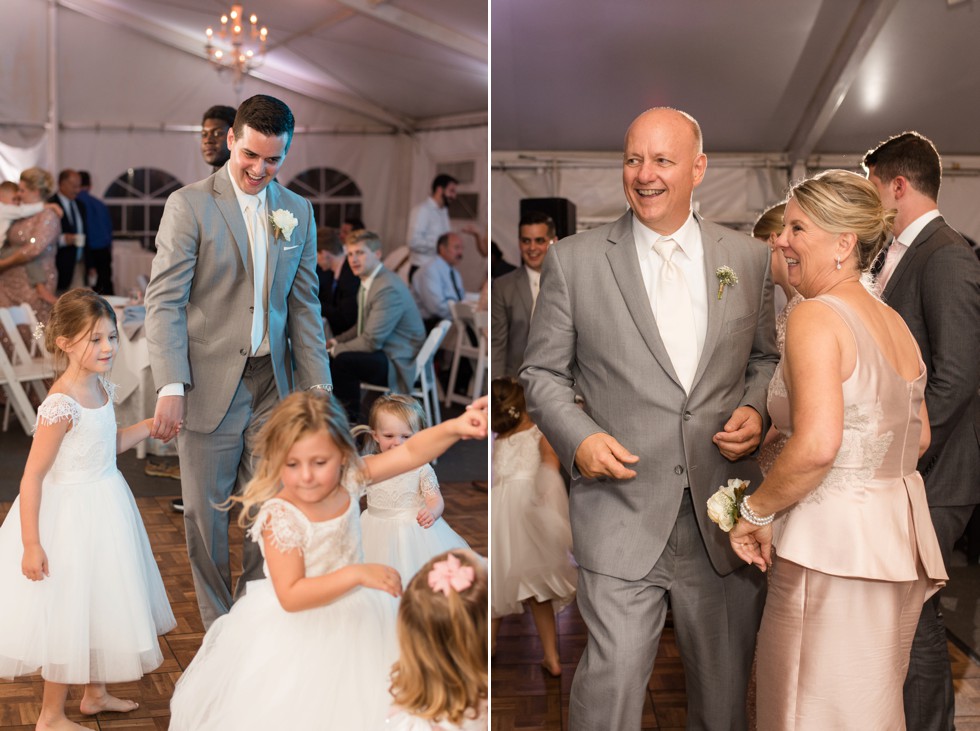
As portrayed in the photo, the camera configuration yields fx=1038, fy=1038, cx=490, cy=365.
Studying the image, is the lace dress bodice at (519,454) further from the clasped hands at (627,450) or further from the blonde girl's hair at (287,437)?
the blonde girl's hair at (287,437)

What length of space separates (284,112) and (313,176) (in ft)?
0.47

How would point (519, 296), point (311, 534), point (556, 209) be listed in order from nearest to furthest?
point (311, 534) → point (519, 296) → point (556, 209)

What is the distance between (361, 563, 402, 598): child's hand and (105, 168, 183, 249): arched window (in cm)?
79

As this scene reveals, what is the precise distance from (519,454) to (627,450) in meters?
1.42

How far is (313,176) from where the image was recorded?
213 cm

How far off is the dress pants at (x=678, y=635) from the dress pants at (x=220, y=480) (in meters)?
0.83

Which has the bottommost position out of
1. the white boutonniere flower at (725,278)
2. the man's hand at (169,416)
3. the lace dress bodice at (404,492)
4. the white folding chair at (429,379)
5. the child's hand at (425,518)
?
the child's hand at (425,518)

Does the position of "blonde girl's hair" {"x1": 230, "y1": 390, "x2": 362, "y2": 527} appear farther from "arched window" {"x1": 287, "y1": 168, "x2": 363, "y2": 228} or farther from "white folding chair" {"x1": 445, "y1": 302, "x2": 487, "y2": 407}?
"arched window" {"x1": 287, "y1": 168, "x2": 363, "y2": 228}

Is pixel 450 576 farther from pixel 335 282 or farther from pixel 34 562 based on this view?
pixel 34 562

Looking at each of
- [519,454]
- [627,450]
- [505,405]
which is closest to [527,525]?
[519,454]

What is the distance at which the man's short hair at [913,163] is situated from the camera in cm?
302

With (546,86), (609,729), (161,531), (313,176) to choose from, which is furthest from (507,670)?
(546,86)

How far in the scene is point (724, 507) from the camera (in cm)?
232

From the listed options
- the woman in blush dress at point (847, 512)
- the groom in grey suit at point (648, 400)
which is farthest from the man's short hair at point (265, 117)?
the woman in blush dress at point (847, 512)
